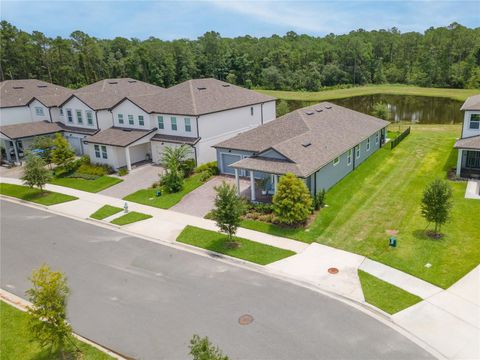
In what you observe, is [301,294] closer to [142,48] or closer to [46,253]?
[46,253]

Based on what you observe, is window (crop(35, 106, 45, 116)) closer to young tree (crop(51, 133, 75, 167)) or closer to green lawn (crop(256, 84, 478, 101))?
young tree (crop(51, 133, 75, 167))

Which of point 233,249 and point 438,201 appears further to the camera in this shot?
point 233,249

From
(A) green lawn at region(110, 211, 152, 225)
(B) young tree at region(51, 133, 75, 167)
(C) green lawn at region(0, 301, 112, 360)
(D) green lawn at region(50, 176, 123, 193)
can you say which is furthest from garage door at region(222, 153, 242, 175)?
(C) green lawn at region(0, 301, 112, 360)

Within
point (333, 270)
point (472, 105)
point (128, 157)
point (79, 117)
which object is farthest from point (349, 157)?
point (79, 117)

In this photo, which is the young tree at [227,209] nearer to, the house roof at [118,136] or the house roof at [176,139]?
the house roof at [176,139]

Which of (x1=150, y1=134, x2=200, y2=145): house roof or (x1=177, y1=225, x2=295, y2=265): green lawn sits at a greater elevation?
(x1=150, y1=134, x2=200, y2=145): house roof

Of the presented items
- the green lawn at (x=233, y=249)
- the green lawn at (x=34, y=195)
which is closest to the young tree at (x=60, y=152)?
the green lawn at (x=34, y=195)

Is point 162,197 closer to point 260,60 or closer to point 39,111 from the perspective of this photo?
point 39,111

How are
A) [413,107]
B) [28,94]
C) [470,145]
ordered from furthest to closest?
[413,107]
[28,94]
[470,145]
